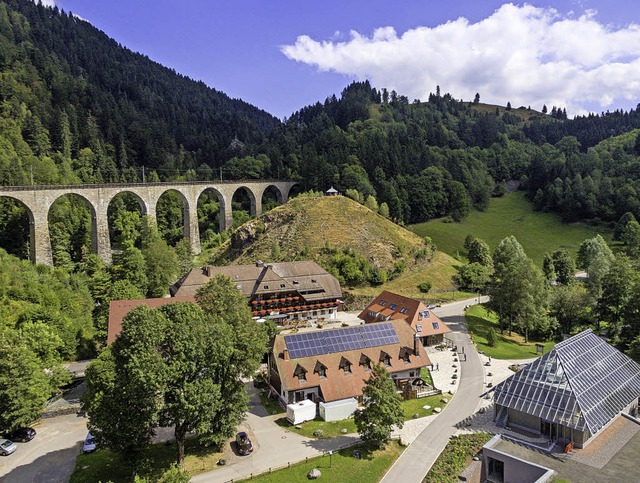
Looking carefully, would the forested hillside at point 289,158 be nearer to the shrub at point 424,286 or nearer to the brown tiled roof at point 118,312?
the shrub at point 424,286

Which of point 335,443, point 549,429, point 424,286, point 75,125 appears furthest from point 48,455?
point 75,125

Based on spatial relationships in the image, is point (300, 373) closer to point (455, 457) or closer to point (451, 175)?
point (455, 457)

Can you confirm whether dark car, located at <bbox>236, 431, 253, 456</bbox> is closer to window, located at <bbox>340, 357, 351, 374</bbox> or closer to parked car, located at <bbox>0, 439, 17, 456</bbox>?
window, located at <bbox>340, 357, 351, 374</bbox>

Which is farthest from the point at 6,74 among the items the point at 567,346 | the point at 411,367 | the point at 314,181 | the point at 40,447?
the point at 567,346

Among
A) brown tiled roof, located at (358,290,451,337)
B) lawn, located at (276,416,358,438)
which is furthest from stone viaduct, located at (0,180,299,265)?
lawn, located at (276,416,358,438)

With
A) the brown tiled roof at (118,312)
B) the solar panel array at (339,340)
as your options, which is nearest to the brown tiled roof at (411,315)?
the solar panel array at (339,340)

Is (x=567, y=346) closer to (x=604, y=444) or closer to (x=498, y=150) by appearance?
(x=604, y=444)
